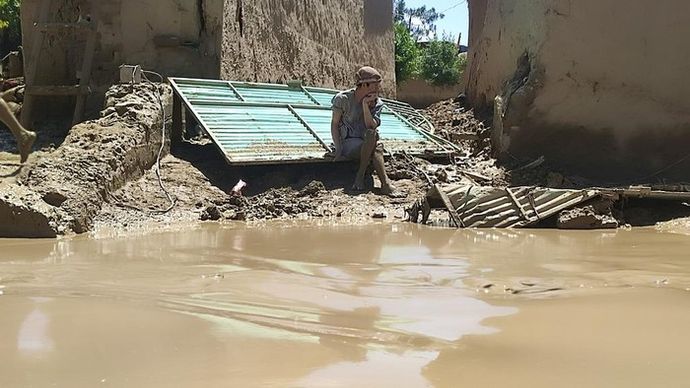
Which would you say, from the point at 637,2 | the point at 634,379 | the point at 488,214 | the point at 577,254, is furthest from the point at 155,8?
the point at 634,379

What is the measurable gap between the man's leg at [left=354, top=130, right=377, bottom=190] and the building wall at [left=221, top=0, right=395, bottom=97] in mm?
2226

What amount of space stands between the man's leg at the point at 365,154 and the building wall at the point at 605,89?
1634 millimetres

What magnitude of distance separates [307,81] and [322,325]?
7.98 metres

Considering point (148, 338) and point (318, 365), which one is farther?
point (148, 338)

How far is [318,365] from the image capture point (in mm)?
1898

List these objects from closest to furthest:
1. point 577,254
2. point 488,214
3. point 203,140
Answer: point 577,254, point 488,214, point 203,140

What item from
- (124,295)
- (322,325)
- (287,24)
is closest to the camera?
(322,325)

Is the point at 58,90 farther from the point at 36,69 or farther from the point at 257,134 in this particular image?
the point at 257,134

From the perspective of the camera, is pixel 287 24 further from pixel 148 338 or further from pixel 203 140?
pixel 148 338

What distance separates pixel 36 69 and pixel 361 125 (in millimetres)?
3243

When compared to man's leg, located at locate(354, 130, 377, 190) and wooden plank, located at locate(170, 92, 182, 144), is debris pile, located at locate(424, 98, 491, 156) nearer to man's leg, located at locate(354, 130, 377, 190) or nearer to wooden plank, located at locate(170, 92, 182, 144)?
man's leg, located at locate(354, 130, 377, 190)

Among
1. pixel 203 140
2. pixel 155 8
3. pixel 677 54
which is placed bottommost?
pixel 203 140

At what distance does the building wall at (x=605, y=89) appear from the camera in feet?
21.5

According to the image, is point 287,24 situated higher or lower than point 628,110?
higher
